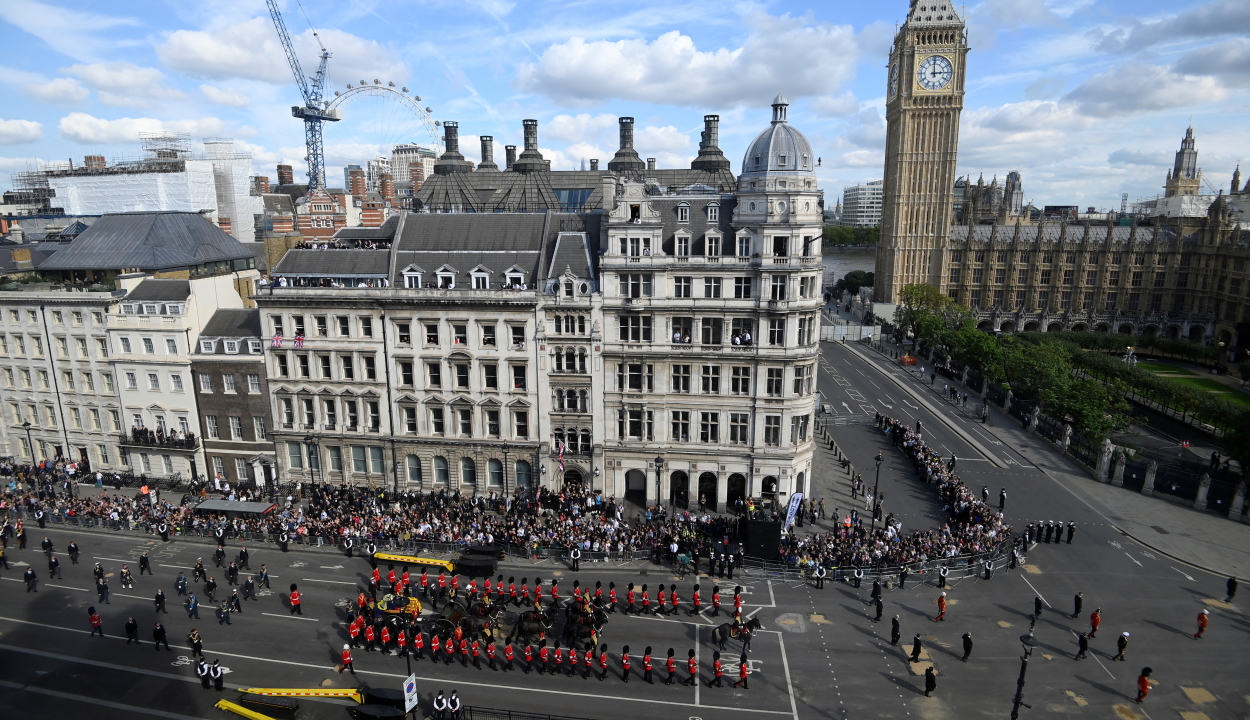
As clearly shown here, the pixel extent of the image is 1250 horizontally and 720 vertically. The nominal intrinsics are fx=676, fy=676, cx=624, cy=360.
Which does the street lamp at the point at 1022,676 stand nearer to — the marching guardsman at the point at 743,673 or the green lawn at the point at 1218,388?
the marching guardsman at the point at 743,673

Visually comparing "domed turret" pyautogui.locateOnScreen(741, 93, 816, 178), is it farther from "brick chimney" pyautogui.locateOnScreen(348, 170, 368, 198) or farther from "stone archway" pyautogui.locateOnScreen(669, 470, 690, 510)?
"brick chimney" pyautogui.locateOnScreen(348, 170, 368, 198)

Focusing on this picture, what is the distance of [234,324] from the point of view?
2029 inches

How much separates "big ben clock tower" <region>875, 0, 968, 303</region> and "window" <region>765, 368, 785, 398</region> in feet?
303

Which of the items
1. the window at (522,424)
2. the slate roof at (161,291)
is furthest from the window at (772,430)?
the slate roof at (161,291)

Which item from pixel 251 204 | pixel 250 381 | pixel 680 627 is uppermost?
pixel 251 204

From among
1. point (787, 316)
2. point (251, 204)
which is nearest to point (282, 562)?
point (787, 316)

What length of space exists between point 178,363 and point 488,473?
24.5m

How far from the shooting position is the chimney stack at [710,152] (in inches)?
3954

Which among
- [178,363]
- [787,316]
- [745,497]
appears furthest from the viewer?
[178,363]

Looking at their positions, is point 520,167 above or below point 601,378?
above

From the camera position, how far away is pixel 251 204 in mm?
111125

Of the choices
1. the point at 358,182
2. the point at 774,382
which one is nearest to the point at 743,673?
the point at 774,382

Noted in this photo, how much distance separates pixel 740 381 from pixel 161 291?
1743 inches

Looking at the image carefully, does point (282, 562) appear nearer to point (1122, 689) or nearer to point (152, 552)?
point (152, 552)
